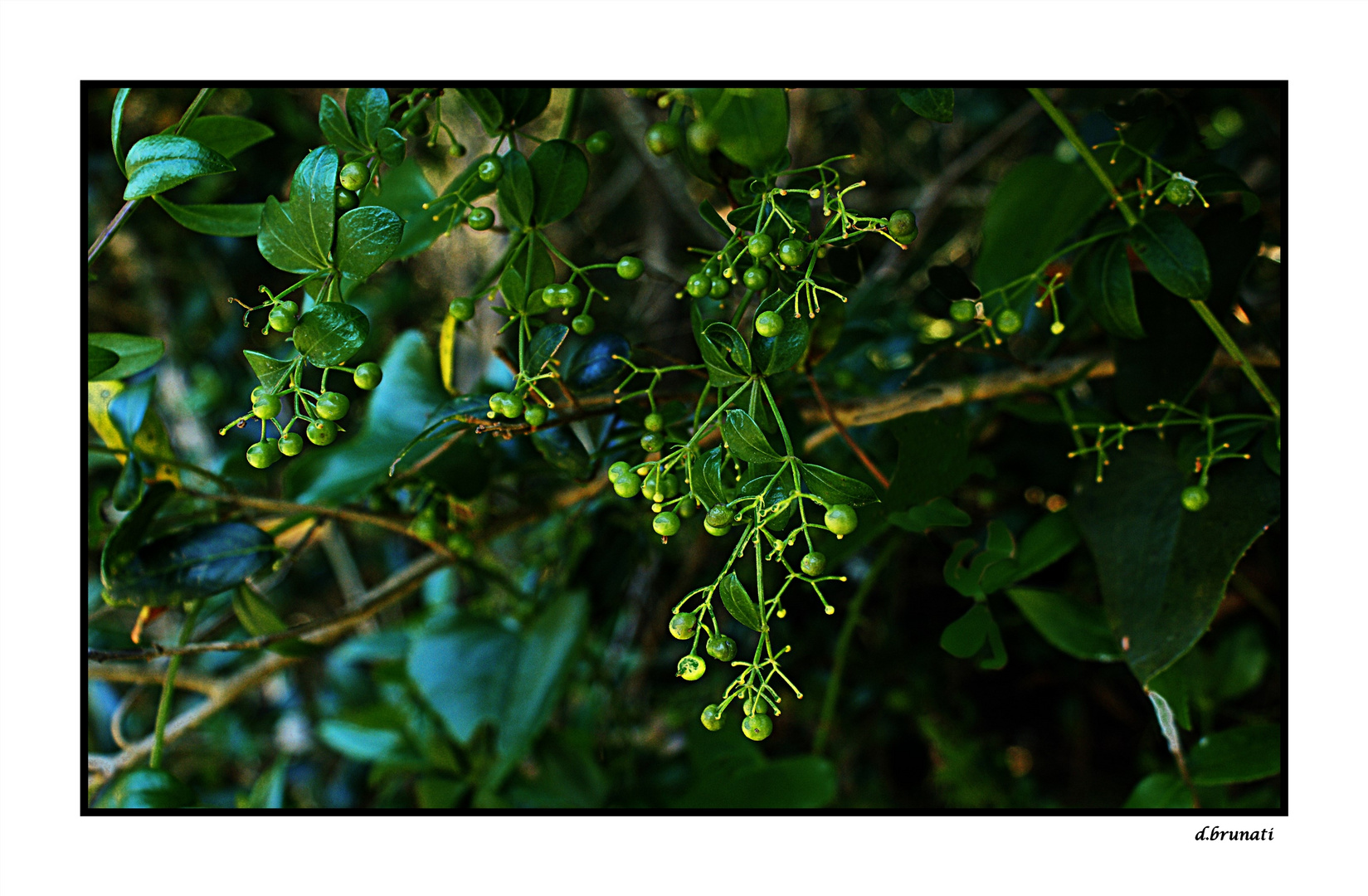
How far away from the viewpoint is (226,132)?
1.73ft

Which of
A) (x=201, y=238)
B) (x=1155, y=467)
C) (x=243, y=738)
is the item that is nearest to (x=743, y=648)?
(x=1155, y=467)

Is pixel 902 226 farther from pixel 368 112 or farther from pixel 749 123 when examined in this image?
pixel 368 112

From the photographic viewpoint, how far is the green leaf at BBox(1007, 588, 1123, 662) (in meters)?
0.63

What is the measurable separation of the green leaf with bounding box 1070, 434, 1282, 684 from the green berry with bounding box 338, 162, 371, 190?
0.49 m

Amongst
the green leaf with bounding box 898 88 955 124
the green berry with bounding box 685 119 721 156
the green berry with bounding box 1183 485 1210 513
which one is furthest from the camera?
the green berry with bounding box 1183 485 1210 513

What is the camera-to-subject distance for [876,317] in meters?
0.86

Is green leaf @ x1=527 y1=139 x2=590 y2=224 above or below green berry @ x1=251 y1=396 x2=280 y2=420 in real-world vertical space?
above

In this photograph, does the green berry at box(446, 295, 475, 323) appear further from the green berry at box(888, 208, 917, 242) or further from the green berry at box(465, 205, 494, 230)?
the green berry at box(888, 208, 917, 242)

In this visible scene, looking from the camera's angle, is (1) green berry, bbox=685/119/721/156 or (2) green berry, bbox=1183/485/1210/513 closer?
(1) green berry, bbox=685/119/721/156

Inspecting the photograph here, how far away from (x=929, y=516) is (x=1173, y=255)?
0.64 feet

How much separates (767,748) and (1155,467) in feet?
2.04

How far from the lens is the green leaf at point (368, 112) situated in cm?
43

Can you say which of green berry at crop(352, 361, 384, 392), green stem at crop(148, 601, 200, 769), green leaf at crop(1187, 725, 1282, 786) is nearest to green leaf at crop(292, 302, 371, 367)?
green berry at crop(352, 361, 384, 392)

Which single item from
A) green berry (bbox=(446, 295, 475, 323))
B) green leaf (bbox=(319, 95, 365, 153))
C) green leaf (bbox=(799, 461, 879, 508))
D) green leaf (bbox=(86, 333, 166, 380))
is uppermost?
green leaf (bbox=(319, 95, 365, 153))
